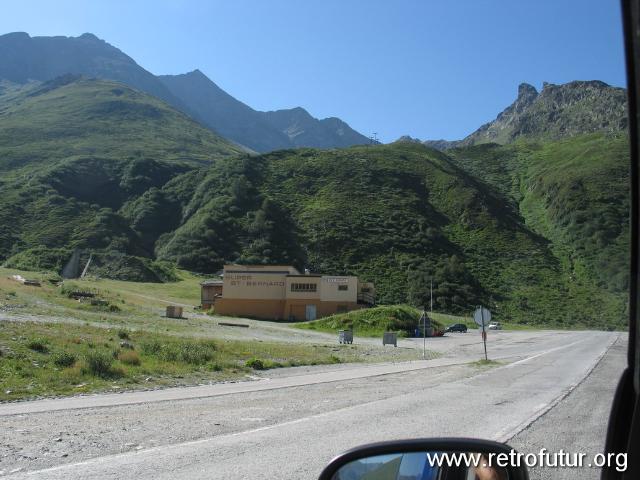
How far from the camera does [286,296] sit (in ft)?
217

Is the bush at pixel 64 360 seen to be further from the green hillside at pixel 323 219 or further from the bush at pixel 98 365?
the green hillside at pixel 323 219

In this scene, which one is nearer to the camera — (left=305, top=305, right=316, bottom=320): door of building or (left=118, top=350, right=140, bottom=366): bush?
(left=118, top=350, right=140, bottom=366): bush

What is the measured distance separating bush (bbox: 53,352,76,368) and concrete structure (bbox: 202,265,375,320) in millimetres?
→ 45308

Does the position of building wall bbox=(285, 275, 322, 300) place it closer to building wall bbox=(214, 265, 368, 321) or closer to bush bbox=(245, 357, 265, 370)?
building wall bbox=(214, 265, 368, 321)

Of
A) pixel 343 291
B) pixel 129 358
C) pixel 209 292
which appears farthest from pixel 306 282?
pixel 129 358

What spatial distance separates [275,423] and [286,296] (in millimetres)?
55565

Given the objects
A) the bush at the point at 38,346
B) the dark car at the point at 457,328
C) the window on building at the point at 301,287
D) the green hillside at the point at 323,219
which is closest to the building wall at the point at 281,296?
the window on building at the point at 301,287

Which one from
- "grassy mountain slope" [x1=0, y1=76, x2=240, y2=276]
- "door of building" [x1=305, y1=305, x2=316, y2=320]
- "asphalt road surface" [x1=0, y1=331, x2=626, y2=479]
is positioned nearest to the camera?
"asphalt road surface" [x1=0, y1=331, x2=626, y2=479]

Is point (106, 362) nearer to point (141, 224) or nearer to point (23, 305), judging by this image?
point (23, 305)

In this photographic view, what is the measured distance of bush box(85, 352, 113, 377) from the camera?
18.2 meters

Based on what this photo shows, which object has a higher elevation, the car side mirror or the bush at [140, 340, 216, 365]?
the car side mirror

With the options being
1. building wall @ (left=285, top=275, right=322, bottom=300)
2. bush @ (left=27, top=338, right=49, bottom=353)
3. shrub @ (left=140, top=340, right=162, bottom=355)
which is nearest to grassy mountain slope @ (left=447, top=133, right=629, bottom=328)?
shrub @ (left=140, top=340, right=162, bottom=355)

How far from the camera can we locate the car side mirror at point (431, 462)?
112 inches

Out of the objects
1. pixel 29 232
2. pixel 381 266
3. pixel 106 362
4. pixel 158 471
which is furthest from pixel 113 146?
pixel 158 471
